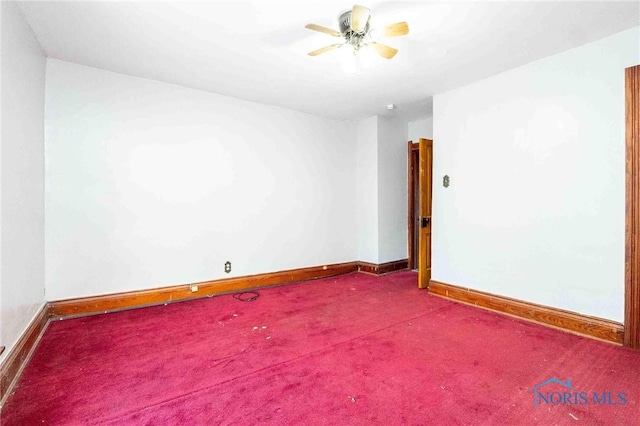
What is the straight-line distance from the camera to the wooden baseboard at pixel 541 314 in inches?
104

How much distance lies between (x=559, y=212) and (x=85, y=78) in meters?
5.10

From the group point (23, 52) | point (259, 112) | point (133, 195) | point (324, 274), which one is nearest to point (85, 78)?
point (23, 52)

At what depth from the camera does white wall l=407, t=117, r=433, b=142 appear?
17.4 feet

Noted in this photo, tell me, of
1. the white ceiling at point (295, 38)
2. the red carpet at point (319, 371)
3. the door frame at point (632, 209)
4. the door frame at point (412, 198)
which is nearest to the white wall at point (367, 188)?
the door frame at point (412, 198)

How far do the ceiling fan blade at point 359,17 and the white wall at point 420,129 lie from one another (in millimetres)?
3410

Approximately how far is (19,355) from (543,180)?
15.4ft

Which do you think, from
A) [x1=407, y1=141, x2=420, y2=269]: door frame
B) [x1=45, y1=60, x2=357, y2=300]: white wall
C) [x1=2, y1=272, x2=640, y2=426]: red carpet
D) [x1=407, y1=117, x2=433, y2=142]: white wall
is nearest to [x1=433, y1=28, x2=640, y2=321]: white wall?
[x1=2, y1=272, x2=640, y2=426]: red carpet

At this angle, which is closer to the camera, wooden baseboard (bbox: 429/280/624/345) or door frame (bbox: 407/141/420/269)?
wooden baseboard (bbox: 429/280/624/345)

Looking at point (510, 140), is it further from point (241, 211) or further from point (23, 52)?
point (23, 52)

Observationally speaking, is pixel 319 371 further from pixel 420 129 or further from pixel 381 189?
pixel 420 129

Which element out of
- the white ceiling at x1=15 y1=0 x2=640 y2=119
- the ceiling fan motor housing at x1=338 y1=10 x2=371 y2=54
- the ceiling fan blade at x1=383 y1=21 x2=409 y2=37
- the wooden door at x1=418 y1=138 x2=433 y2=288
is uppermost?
the white ceiling at x1=15 y1=0 x2=640 y2=119

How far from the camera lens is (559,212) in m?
2.97

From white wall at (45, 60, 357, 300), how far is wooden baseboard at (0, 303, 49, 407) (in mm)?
543

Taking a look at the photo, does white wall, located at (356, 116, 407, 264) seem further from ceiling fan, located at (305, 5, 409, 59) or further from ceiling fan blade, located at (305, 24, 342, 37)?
ceiling fan blade, located at (305, 24, 342, 37)
